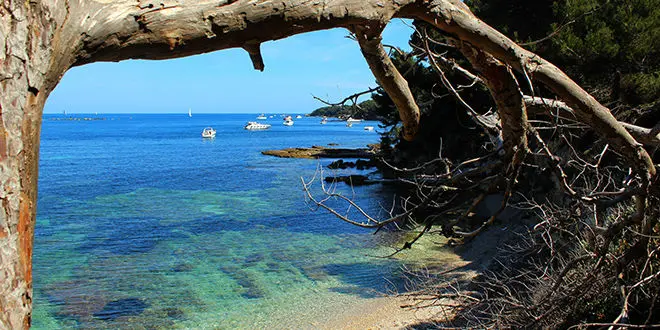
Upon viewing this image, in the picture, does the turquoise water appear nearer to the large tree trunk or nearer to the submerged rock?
the submerged rock

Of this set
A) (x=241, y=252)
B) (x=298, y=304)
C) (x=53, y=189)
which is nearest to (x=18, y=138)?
(x=298, y=304)

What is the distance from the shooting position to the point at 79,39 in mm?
1539

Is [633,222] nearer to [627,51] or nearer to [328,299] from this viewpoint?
[328,299]

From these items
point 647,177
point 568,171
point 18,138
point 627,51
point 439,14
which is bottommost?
point 568,171

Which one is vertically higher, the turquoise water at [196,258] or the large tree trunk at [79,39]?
the large tree trunk at [79,39]

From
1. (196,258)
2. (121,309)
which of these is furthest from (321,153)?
(121,309)

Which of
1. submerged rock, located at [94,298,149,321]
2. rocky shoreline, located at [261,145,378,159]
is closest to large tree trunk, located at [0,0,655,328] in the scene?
submerged rock, located at [94,298,149,321]

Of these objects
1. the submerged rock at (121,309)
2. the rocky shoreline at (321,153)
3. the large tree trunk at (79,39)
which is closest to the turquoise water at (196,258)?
the submerged rock at (121,309)

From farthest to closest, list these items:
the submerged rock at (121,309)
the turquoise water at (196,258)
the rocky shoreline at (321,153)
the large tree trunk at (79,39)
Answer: the rocky shoreline at (321,153)
the turquoise water at (196,258)
the submerged rock at (121,309)
the large tree trunk at (79,39)

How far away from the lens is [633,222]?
12.6 ft

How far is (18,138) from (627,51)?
14233mm

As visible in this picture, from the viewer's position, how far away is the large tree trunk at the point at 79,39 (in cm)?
136

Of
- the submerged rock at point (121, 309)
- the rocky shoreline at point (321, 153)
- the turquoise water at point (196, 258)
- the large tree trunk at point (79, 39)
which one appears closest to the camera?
the large tree trunk at point (79, 39)

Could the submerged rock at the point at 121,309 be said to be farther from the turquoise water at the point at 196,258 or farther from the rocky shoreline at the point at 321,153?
the rocky shoreline at the point at 321,153
